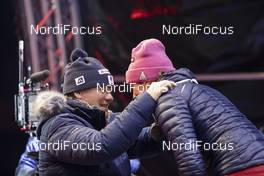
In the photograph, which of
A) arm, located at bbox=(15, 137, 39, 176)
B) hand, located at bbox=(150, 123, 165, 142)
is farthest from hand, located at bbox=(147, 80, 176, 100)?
arm, located at bbox=(15, 137, 39, 176)

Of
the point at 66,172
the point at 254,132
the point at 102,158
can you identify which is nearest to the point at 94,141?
the point at 102,158

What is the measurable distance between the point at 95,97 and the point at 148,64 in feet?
0.75

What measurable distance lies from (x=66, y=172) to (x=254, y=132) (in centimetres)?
64

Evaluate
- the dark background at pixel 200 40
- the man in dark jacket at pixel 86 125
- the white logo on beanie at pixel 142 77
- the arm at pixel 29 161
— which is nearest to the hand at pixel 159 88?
the man in dark jacket at pixel 86 125

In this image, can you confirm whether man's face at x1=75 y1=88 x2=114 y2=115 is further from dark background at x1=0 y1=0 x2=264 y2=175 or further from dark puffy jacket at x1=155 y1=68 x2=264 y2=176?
dark background at x1=0 y1=0 x2=264 y2=175

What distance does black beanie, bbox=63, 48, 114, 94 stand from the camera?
1893 mm

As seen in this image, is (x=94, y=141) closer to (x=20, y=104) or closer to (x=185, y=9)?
(x=20, y=104)

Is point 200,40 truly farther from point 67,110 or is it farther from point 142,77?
point 67,110

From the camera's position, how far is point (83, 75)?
1894mm

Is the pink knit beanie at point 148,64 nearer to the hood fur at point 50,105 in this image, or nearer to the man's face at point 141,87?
the man's face at point 141,87

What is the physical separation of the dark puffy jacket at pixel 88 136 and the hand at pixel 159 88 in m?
0.02

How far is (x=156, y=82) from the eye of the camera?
182 cm

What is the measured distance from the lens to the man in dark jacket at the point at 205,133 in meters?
1.65

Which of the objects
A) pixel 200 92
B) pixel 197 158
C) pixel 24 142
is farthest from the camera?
pixel 24 142
